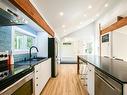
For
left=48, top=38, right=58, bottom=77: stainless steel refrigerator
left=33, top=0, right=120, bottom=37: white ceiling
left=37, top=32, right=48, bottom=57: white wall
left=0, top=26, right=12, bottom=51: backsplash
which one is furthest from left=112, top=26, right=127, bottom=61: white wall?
left=0, top=26, right=12, bottom=51: backsplash

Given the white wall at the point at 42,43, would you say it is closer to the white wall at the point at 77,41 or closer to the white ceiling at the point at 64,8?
the white ceiling at the point at 64,8

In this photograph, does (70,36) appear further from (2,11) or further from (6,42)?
(2,11)

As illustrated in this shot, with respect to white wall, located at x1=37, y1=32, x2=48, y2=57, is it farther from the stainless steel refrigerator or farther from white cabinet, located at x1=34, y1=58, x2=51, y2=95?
white cabinet, located at x1=34, y1=58, x2=51, y2=95

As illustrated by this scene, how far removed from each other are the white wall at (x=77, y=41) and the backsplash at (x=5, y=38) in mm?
10869

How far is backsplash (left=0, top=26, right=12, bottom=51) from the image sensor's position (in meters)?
3.03

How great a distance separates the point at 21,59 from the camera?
4.32 m

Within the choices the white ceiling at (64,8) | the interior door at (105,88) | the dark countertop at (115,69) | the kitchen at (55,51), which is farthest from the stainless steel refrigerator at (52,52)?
the interior door at (105,88)

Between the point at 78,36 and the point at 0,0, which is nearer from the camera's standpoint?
the point at 0,0

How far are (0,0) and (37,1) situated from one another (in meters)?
1.70

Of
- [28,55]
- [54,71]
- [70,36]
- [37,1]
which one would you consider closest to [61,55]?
[70,36]

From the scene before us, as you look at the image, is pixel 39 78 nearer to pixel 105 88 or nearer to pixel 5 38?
pixel 5 38

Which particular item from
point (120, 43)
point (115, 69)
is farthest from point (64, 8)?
point (120, 43)

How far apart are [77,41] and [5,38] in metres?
11.2

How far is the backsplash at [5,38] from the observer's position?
9.93 ft
